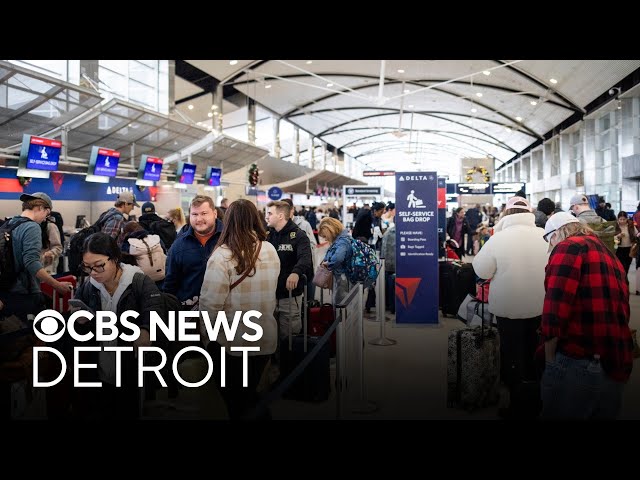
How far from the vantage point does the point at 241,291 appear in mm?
3172

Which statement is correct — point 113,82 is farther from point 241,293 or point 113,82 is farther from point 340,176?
point 340,176

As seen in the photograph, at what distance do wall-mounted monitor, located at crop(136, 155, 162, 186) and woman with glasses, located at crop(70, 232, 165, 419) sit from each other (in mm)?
14693

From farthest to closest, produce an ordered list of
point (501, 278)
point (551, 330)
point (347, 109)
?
point (347, 109)
point (501, 278)
point (551, 330)

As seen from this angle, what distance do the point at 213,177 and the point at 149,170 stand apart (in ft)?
15.9

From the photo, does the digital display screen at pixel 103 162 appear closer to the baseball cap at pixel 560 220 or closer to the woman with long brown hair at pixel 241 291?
the woman with long brown hair at pixel 241 291

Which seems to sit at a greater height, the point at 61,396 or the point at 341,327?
the point at 341,327

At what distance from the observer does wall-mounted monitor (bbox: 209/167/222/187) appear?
2192 centimetres

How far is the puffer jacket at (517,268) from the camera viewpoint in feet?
14.1

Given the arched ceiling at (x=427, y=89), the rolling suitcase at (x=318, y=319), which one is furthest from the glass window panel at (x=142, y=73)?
the rolling suitcase at (x=318, y=319)

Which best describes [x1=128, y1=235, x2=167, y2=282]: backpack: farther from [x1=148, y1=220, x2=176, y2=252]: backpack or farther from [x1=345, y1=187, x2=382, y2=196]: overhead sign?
[x1=345, y1=187, x2=382, y2=196]: overhead sign
